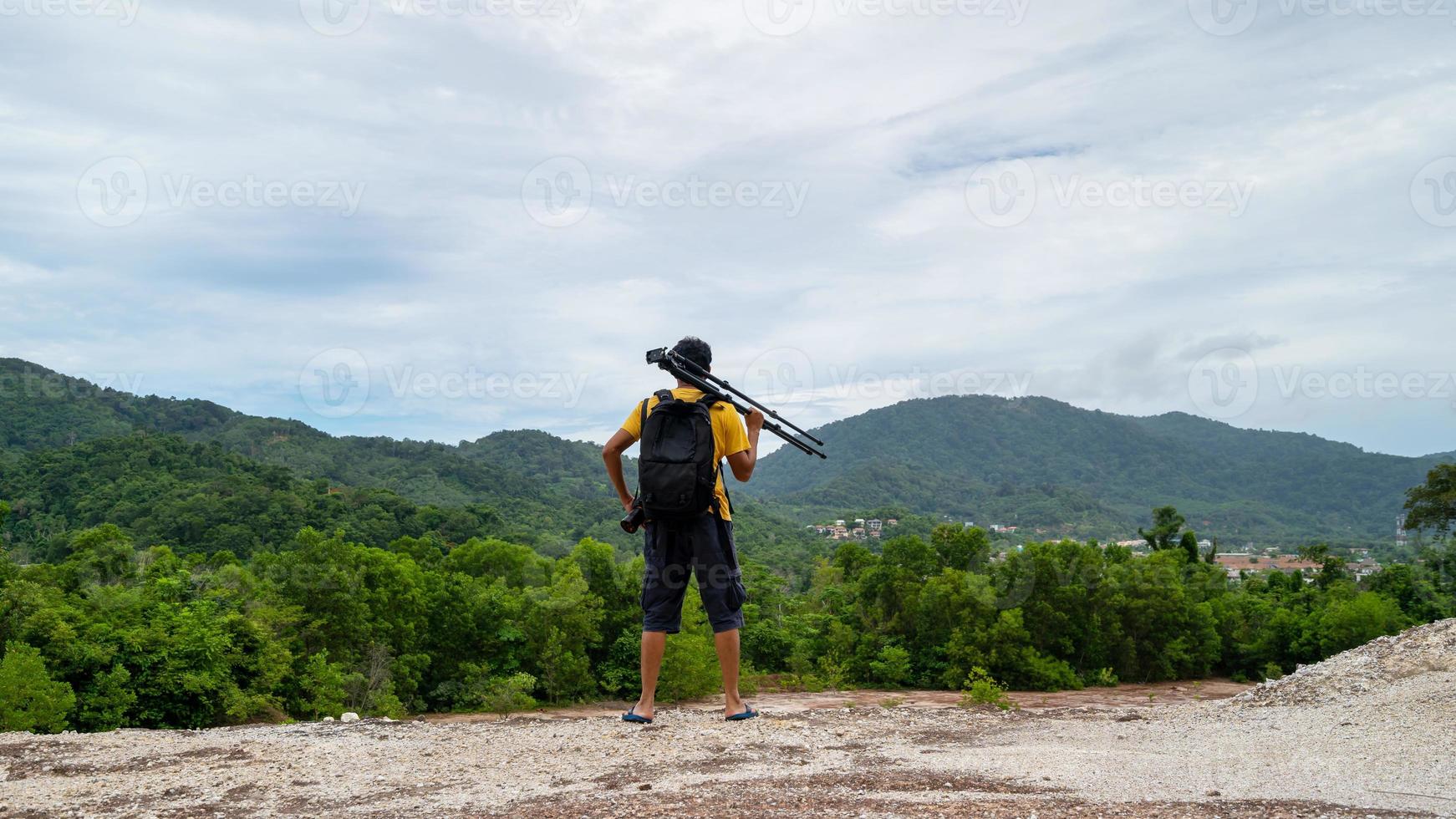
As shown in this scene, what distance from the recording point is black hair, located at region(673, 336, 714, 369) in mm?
6473

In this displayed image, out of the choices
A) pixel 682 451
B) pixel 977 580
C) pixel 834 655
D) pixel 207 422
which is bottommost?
pixel 834 655

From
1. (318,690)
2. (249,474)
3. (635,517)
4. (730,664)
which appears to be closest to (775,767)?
(730,664)

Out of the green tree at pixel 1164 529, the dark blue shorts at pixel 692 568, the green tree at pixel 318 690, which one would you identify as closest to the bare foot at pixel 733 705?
the dark blue shorts at pixel 692 568

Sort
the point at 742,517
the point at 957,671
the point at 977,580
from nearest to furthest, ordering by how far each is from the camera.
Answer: the point at 957,671
the point at 977,580
the point at 742,517

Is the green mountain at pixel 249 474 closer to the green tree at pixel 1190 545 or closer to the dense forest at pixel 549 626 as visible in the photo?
the dense forest at pixel 549 626

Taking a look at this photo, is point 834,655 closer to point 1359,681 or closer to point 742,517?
point 1359,681

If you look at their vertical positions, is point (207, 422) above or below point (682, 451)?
above

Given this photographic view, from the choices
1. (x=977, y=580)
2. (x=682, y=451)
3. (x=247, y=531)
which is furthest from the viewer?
(x=247, y=531)

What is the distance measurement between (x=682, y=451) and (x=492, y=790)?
2.31 meters

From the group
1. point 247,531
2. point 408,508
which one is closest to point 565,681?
point 247,531

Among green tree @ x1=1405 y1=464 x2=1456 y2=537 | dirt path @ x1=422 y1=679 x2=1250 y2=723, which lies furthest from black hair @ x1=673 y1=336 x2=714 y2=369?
green tree @ x1=1405 y1=464 x2=1456 y2=537

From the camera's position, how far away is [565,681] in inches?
655

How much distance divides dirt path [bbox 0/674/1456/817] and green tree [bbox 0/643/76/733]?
9.89 ft

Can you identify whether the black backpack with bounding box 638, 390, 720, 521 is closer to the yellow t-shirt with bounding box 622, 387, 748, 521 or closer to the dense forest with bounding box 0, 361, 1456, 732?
the yellow t-shirt with bounding box 622, 387, 748, 521
